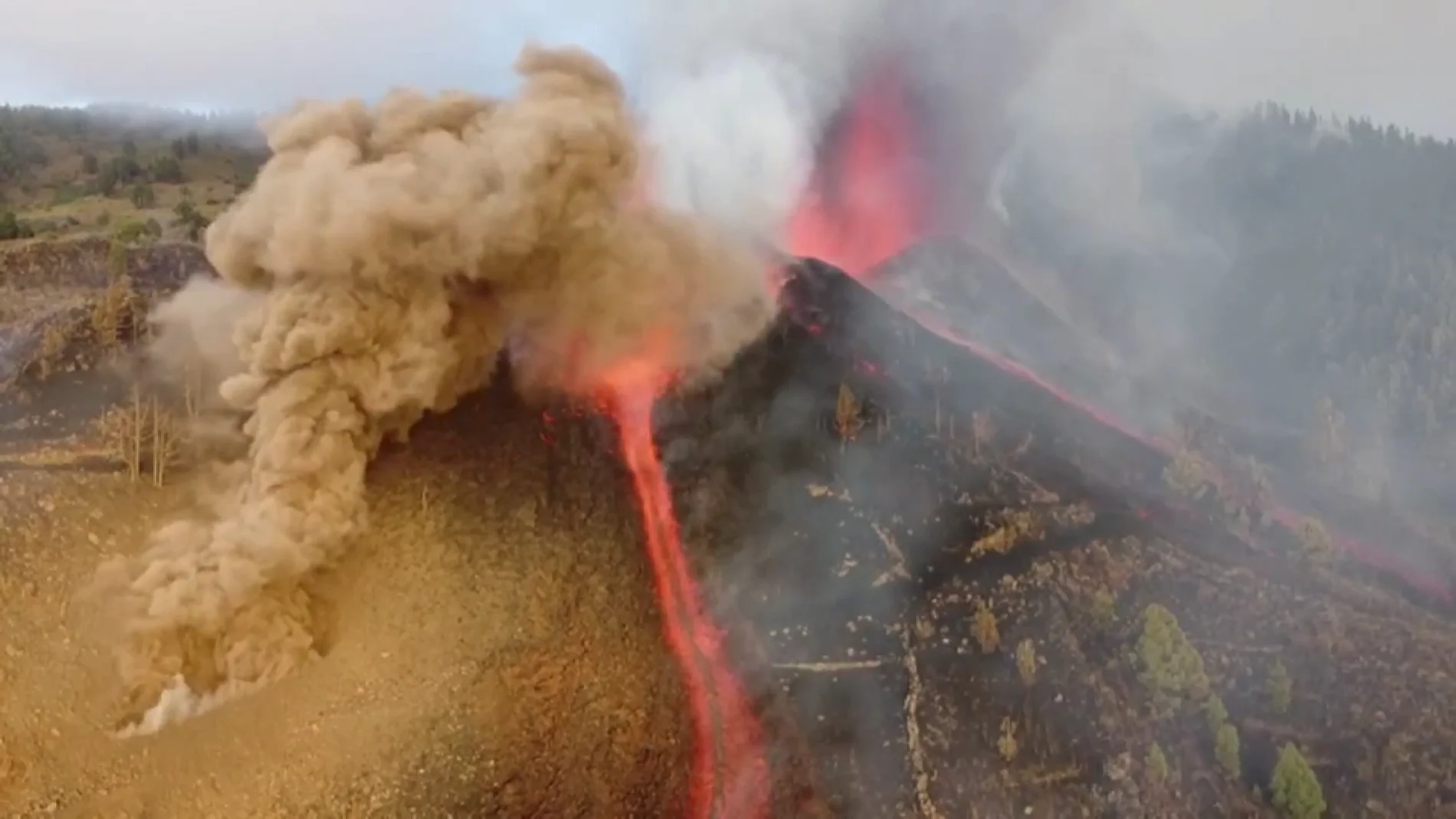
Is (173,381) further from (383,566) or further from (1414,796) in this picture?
Result: (1414,796)

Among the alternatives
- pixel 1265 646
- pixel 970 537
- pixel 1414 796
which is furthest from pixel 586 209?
pixel 1414 796

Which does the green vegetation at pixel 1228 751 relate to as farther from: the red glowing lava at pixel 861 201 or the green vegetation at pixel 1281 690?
the red glowing lava at pixel 861 201

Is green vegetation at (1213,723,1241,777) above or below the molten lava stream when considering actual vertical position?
below

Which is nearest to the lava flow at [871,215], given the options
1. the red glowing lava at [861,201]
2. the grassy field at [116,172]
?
the red glowing lava at [861,201]

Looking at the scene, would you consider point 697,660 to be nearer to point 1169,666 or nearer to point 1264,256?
point 1169,666

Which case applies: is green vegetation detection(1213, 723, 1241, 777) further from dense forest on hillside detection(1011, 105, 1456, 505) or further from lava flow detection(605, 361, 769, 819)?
dense forest on hillside detection(1011, 105, 1456, 505)

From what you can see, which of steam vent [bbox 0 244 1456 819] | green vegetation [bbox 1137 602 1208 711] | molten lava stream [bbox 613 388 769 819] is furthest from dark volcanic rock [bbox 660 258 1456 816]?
molten lava stream [bbox 613 388 769 819]

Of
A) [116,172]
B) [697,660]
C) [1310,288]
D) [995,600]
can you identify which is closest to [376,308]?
[697,660]
